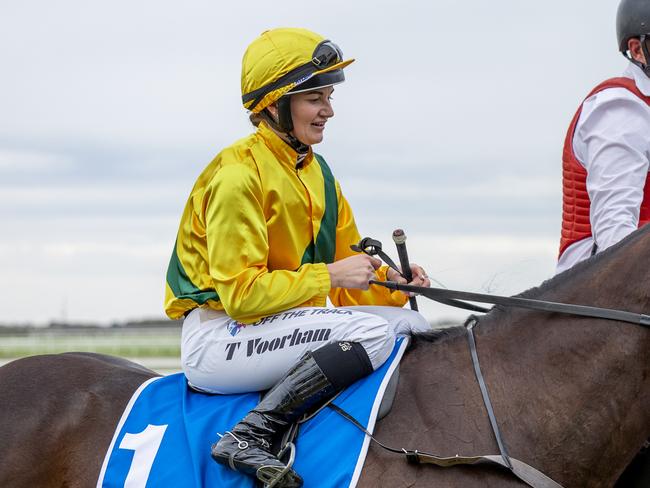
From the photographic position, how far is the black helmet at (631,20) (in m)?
4.69

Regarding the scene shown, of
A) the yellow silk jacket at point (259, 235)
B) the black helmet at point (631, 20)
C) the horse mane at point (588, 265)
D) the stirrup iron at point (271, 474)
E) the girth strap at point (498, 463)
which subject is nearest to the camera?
the girth strap at point (498, 463)

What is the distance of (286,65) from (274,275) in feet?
3.34

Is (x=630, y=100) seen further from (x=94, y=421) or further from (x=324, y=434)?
(x=94, y=421)

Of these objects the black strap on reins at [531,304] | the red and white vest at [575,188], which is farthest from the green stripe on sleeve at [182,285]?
the red and white vest at [575,188]

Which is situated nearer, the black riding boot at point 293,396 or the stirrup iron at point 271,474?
the stirrup iron at point 271,474

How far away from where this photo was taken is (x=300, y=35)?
4660mm

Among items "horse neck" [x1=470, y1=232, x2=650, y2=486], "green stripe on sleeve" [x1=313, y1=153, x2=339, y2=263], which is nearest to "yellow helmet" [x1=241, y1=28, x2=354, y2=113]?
"green stripe on sleeve" [x1=313, y1=153, x2=339, y2=263]

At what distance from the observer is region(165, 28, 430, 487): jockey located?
413cm

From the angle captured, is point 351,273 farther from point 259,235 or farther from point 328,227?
point 328,227

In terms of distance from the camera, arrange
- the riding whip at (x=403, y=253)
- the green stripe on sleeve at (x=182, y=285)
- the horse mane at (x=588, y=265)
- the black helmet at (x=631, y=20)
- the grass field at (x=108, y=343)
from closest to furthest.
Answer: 1. the horse mane at (x=588, y=265)
2. the riding whip at (x=403, y=253)
3. the green stripe on sleeve at (x=182, y=285)
4. the black helmet at (x=631, y=20)
5. the grass field at (x=108, y=343)

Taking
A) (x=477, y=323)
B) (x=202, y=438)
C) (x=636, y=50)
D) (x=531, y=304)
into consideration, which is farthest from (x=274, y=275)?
(x=636, y=50)

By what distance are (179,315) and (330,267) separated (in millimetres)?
917

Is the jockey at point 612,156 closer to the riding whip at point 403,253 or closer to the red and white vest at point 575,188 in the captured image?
the red and white vest at point 575,188

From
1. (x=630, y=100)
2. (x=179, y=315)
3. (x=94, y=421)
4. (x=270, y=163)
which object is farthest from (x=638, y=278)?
(x=94, y=421)
